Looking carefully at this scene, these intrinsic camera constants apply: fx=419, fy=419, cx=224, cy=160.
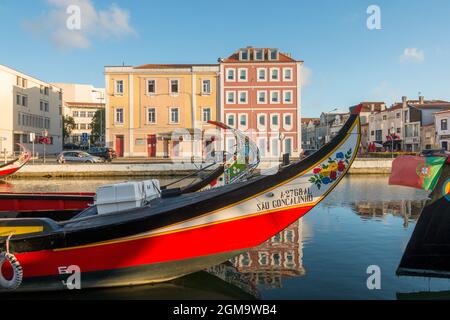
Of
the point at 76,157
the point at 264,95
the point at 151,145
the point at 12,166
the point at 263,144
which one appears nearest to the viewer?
the point at 12,166

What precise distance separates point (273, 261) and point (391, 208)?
8.83 metres

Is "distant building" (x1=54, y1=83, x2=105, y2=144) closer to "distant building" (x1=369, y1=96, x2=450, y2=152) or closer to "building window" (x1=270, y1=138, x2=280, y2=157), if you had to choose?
"building window" (x1=270, y1=138, x2=280, y2=157)

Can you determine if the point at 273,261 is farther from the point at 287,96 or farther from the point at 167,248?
the point at 287,96

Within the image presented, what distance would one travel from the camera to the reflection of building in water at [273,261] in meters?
7.80

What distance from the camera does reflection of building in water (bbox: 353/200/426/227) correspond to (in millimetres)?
14273

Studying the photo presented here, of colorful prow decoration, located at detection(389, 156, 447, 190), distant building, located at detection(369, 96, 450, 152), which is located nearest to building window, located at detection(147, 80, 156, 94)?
distant building, located at detection(369, 96, 450, 152)

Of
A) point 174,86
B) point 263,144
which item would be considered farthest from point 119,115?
point 263,144

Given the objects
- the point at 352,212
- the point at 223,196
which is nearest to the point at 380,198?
the point at 352,212

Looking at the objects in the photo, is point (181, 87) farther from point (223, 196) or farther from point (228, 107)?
point (223, 196)

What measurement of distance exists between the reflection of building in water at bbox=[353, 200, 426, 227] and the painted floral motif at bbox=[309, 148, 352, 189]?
19.8 feet

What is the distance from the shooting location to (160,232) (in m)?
6.84

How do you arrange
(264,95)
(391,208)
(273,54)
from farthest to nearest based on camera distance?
(273,54), (264,95), (391,208)

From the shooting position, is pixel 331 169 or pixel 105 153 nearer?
pixel 331 169

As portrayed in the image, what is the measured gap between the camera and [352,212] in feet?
49.5
